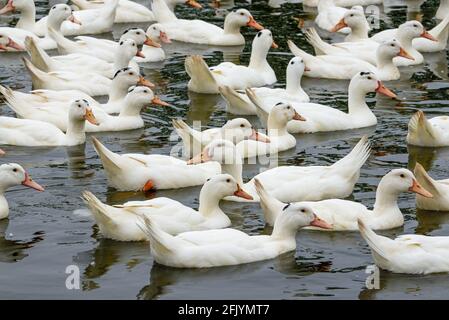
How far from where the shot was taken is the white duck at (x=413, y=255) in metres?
13.7

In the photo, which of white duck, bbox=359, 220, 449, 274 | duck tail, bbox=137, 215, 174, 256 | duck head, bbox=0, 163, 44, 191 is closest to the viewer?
duck tail, bbox=137, 215, 174, 256

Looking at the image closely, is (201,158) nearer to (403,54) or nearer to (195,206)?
(195,206)

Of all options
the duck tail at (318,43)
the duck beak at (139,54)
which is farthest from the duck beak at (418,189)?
the duck tail at (318,43)

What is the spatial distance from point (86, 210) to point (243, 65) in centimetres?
883

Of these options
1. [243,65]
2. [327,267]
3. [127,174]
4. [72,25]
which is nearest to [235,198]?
[127,174]

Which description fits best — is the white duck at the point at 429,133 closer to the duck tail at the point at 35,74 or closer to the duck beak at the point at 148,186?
the duck beak at the point at 148,186

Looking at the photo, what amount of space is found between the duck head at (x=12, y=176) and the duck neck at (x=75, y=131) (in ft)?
8.97

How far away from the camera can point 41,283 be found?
13.6m

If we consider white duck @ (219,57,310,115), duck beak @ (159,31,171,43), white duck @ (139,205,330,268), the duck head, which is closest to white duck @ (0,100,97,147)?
white duck @ (219,57,310,115)

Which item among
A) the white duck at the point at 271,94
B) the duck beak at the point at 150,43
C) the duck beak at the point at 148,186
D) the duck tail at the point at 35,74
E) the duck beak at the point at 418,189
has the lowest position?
the duck beak at the point at 148,186

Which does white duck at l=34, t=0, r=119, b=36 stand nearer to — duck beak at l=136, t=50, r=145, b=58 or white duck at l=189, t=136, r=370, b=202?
duck beak at l=136, t=50, r=145, b=58

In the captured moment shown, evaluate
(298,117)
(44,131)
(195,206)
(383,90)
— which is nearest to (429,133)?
(298,117)

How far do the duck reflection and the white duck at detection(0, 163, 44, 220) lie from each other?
0.37 metres

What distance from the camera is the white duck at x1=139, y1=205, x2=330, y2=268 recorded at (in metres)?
13.7
